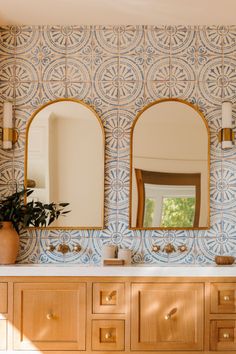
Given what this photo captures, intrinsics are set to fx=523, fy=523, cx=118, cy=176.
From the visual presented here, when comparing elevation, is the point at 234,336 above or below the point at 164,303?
below

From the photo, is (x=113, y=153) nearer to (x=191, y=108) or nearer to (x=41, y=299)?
(x=191, y=108)

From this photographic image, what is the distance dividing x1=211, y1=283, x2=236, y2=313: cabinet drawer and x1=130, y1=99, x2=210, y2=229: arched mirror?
0.53 metres

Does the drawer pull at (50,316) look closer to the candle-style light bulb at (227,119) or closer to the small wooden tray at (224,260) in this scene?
the small wooden tray at (224,260)

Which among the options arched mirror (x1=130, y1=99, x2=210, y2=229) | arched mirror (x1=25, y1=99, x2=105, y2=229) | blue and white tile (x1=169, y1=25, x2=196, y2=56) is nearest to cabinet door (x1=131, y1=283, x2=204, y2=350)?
arched mirror (x1=130, y1=99, x2=210, y2=229)

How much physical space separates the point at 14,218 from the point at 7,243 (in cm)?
17

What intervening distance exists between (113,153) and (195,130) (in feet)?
1.99

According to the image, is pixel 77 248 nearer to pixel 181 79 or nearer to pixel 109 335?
pixel 109 335

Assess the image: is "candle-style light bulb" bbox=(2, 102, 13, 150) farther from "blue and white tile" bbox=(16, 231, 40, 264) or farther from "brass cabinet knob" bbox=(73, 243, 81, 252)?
"brass cabinet knob" bbox=(73, 243, 81, 252)

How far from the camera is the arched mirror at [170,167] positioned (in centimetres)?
369

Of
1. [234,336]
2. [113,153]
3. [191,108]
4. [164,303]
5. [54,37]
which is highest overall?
[54,37]

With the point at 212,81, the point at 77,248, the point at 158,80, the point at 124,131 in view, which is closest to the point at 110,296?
the point at 77,248

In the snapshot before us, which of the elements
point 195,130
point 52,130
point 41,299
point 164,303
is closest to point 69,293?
point 41,299

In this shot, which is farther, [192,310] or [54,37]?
[54,37]

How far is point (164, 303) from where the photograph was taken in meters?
3.25
